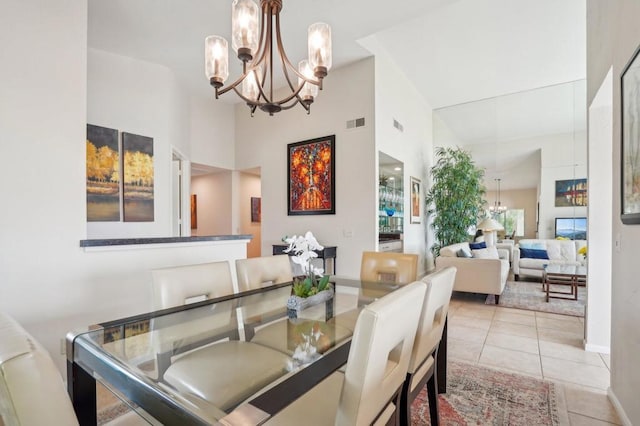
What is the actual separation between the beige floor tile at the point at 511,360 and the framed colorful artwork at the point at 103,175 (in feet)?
13.9

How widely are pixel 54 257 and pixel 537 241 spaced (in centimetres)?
686

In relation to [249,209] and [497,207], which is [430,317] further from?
[497,207]

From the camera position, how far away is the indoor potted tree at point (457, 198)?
577cm

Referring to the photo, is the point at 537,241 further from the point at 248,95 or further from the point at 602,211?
the point at 248,95

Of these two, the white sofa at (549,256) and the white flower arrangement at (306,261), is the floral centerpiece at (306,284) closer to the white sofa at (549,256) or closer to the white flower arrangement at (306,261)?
the white flower arrangement at (306,261)

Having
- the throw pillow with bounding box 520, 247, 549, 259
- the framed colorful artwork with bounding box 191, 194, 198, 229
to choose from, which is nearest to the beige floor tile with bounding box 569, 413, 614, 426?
the throw pillow with bounding box 520, 247, 549, 259

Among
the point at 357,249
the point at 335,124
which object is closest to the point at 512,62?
the point at 335,124

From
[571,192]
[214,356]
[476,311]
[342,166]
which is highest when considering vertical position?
[342,166]

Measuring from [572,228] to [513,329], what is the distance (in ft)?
9.66

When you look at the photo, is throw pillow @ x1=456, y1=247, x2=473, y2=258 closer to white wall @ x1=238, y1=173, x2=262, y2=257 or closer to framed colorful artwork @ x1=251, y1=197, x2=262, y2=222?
white wall @ x1=238, y1=173, x2=262, y2=257

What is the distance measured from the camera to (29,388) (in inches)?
22.5

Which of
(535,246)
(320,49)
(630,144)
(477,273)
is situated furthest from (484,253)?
(320,49)

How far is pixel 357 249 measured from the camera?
4273 millimetres

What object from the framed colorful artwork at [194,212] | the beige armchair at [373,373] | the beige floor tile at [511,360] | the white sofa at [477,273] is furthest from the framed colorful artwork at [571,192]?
the framed colorful artwork at [194,212]
